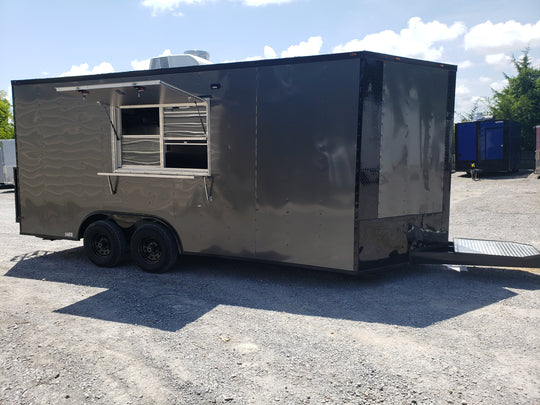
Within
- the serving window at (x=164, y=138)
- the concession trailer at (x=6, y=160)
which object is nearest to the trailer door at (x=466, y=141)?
the serving window at (x=164, y=138)

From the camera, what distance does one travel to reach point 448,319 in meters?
4.87

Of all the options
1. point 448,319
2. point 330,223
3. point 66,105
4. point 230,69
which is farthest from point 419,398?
point 66,105

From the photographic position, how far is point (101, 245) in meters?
7.36

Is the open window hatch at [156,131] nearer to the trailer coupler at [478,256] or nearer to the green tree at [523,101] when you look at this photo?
the trailer coupler at [478,256]

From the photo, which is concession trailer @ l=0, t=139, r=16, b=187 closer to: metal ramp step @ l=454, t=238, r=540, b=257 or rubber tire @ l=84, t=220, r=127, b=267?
rubber tire @ l=84, t=220, r=127, b=267

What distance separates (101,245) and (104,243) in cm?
6

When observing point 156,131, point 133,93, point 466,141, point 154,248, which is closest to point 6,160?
point 156,131

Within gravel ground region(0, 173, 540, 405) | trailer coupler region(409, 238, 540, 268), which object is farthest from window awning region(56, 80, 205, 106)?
trailer coupler region(409, 238, 540, 268)

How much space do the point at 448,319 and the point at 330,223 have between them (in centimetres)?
185

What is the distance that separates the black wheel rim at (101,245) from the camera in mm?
7312

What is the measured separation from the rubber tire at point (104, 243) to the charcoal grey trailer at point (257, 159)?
21 mm

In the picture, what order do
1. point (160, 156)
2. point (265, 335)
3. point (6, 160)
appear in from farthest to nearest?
point (6, 160) < point (160, 156) < point (265, 335)

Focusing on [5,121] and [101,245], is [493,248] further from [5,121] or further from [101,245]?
[5,121]

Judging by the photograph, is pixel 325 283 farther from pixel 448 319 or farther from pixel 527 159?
pixel 527 159
